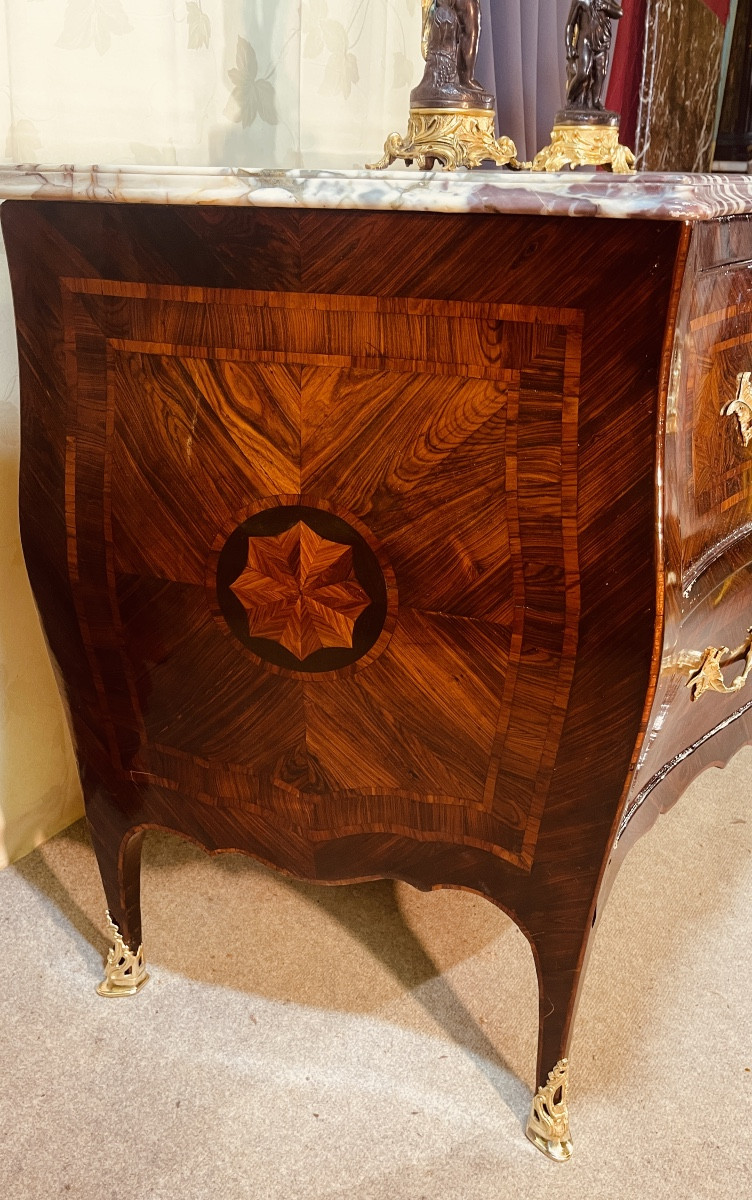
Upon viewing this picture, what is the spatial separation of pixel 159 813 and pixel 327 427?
0.42 m

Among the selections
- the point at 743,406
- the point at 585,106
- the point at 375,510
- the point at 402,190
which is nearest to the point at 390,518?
the point at 375,510

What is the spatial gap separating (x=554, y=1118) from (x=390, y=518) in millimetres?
535

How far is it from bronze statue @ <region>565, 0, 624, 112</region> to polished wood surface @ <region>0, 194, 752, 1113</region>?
53 cm

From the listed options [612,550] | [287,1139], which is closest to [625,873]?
[287,1139]

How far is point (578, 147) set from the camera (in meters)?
1.17

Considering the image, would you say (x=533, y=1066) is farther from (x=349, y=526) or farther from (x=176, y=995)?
(x=349, y=526)

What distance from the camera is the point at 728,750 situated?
3.58 feet

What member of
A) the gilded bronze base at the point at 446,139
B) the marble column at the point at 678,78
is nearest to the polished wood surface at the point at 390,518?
the gilded bronze base at the point at 446,139

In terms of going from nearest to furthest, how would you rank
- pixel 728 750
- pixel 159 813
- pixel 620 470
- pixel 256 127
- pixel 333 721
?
pixel 620 470 → pixel 333 721 → pixel 159 813 → pixel 728 750 → pixel 256 127

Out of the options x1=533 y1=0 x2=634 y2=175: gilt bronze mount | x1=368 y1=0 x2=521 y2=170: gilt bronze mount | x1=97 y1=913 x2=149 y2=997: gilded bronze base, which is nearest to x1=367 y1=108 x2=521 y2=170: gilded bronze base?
x1=368 y1=0 x2=521 y2=170: gilt bronze mount

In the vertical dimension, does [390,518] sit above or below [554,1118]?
above

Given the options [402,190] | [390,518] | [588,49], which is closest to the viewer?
[402,190]

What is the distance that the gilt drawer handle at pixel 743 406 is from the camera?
823 mm

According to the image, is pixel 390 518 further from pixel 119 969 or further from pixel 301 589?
pixel 119 969
